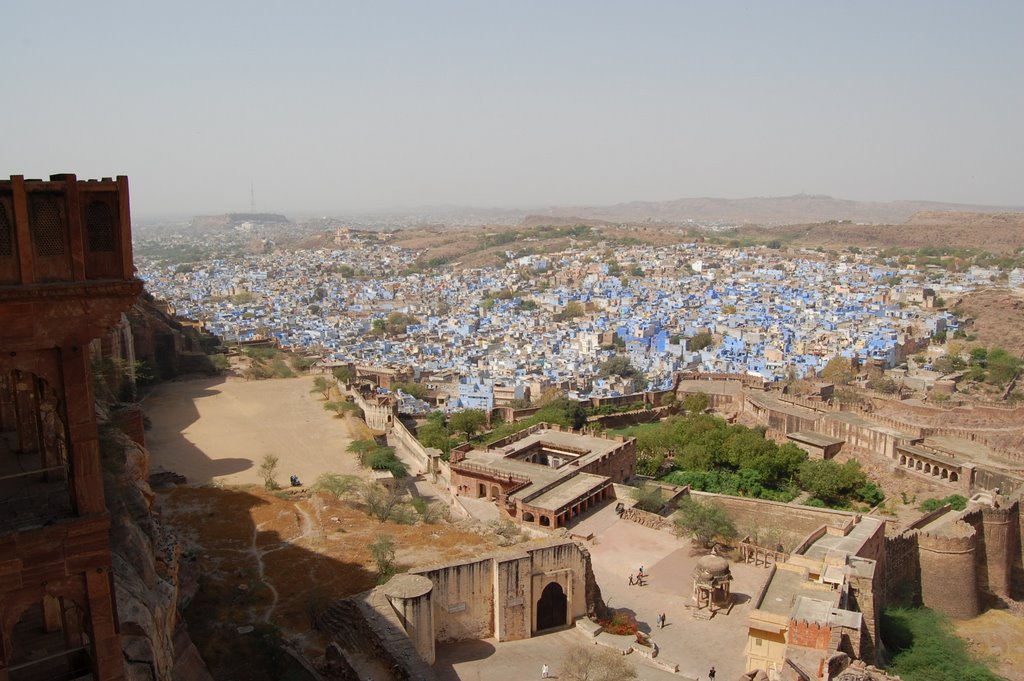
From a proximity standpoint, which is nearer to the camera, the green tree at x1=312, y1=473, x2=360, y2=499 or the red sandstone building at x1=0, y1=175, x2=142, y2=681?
the red sandstone building at x1=0, y1=175, x2=142, y2=681

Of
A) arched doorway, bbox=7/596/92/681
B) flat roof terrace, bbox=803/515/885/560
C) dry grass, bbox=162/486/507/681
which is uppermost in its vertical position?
arched doorway, bbox=7/596/92/681

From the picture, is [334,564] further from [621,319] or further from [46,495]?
[621,319]

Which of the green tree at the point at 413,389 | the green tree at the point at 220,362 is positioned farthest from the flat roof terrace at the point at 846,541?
the green tree at the point at 220,362

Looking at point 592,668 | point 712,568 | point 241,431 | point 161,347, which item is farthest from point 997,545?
point 161,347

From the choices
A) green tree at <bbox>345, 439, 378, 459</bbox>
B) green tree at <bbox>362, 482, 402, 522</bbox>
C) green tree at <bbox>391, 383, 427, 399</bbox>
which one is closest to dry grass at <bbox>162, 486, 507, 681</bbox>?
green tree at <bbox>362, 482, 402, 522</bbox>

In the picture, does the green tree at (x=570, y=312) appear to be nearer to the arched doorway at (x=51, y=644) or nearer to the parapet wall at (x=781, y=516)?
the parapet wall at (x=781, y=516)

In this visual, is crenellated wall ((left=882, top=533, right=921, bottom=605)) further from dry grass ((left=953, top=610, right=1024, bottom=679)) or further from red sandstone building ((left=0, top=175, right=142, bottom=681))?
red sandstone building ((left=0, top=175, right=142, bottom=681))

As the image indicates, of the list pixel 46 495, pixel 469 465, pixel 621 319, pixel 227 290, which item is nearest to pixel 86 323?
pixel 46 495
